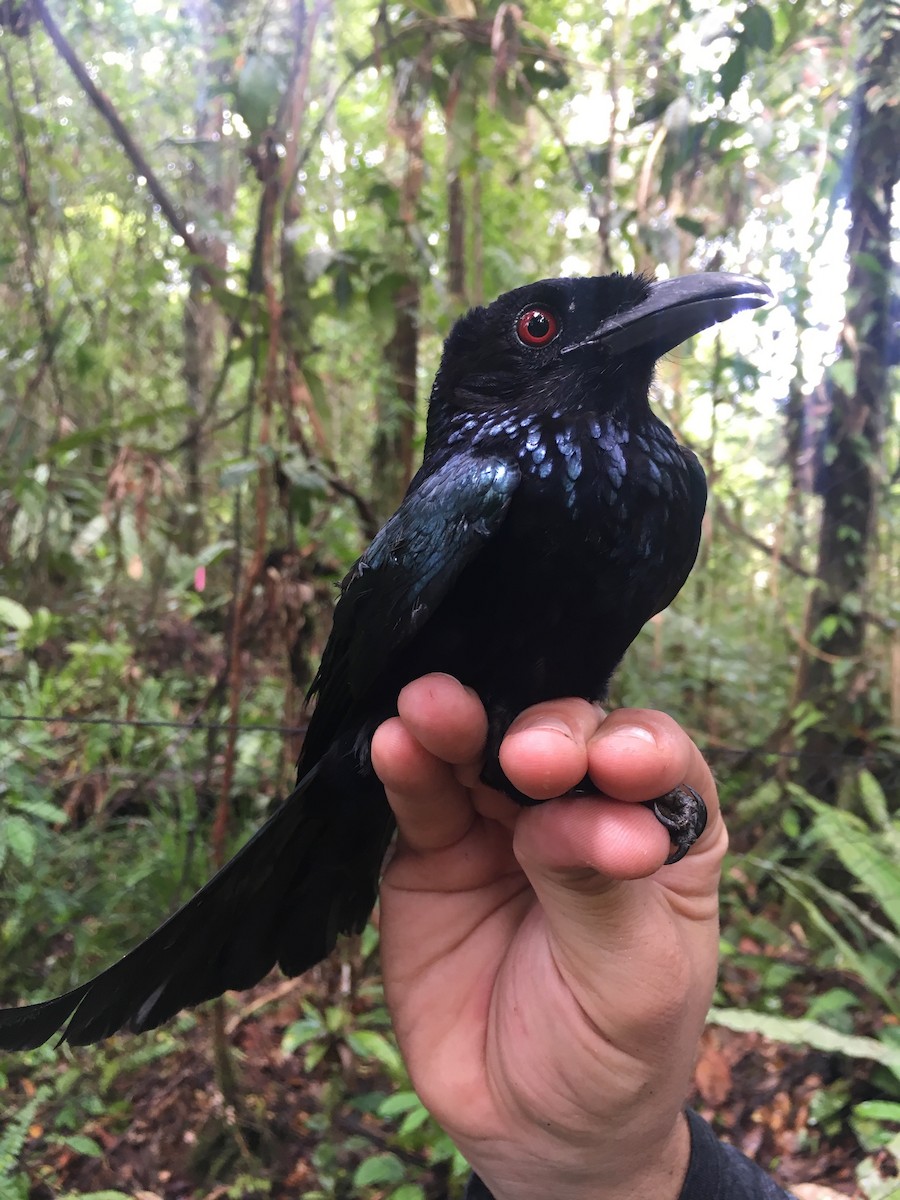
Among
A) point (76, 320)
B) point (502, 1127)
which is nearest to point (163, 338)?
point (76, 320)

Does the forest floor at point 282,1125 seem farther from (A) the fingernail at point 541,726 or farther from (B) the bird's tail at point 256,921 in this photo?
(A) the fingernail at point 541,726

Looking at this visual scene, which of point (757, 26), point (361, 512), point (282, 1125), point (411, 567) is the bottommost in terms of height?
point (282, 1125)

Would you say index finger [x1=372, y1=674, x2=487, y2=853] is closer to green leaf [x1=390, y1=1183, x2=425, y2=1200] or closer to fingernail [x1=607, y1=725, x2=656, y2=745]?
fingernail [x1=607, y1=725, x2=656, y2=745]

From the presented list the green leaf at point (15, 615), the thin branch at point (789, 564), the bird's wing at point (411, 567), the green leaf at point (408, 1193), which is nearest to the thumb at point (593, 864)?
the bird's wing at point (411, 567)

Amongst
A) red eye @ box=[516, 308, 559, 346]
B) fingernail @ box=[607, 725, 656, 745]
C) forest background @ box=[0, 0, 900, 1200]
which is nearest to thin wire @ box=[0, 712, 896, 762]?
forest background @ box=[0, 0, 900, 1200]

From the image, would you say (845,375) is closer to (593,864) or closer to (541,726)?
(541,726)

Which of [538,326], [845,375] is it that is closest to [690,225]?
[845,375]

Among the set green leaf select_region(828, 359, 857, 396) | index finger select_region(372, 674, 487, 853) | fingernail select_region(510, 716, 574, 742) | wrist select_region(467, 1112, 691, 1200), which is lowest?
wrist select_region(467, 1112, 691, 1200)

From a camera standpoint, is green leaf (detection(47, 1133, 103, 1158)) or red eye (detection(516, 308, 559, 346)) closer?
red eye (detection(516, 308, 559, 346))
